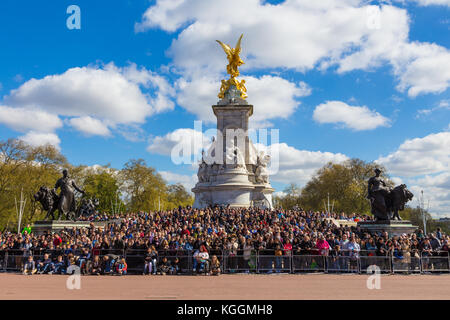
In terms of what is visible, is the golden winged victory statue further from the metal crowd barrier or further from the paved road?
the paved road

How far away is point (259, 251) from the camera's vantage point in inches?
658

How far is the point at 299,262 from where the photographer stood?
16062mm

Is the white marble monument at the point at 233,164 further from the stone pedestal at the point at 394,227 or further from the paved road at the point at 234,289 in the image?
the paved road at the point at 234,289

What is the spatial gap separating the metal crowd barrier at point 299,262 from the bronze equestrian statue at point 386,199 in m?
5.74

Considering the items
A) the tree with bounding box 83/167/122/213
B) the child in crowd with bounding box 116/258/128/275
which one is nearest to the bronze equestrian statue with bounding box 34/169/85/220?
the child in crowd with bounding box 116/258/128/275

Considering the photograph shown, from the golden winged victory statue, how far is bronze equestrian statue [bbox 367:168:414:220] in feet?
85.2

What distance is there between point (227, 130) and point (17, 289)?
112 ft

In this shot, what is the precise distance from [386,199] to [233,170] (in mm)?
20546

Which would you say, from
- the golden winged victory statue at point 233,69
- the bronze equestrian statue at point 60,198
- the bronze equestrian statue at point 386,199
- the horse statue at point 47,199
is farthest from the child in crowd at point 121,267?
the golden winged victory statue at point 233,69

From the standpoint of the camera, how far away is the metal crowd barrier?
15805mm

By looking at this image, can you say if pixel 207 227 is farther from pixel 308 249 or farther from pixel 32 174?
pixel 32 174

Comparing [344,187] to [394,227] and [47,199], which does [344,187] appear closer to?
Result: [394,227]

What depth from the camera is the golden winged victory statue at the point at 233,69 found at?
4697cm
